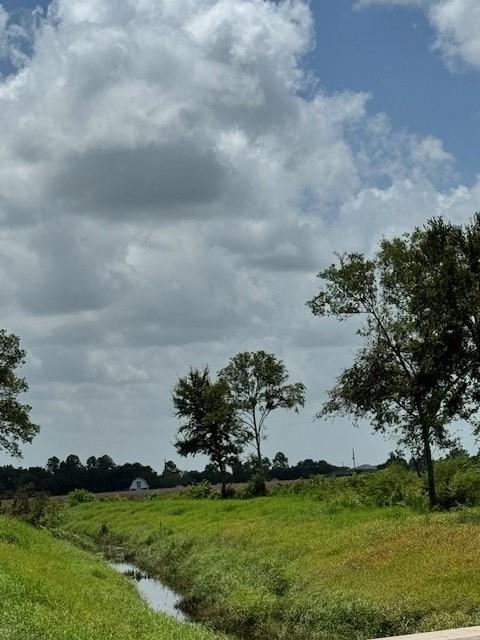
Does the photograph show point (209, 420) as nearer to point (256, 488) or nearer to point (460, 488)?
point (256, 488)

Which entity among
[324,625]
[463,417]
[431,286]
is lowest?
[324,625]

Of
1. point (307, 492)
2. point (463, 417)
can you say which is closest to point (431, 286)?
point (463, 417)

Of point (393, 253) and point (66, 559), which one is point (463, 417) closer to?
point (393, 253)

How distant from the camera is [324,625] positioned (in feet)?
68.9

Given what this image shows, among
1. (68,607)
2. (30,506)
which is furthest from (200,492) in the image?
(68,607)

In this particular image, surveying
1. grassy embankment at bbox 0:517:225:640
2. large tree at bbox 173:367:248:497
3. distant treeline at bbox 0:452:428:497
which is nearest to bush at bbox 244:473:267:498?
large tree at bbox 173:367:248:497

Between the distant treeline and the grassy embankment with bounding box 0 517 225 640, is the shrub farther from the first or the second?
the distant treeline

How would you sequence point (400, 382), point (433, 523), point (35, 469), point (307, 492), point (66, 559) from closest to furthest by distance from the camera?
→ 1. point (433, 523)
2. point (66, 559)
3. point (400, 382)
4. point (307, 492)
5. point (35, 469)

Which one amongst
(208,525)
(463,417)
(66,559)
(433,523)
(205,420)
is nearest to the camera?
(433,523)

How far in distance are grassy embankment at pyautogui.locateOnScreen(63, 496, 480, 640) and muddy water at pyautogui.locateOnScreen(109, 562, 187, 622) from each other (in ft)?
2.06

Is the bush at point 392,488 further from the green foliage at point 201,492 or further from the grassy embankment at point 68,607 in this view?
the green foliage at point 201,492

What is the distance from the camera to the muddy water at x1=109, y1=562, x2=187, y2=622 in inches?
1115

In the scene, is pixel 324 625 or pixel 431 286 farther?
pixel 431 286

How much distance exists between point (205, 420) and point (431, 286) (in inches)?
1741
